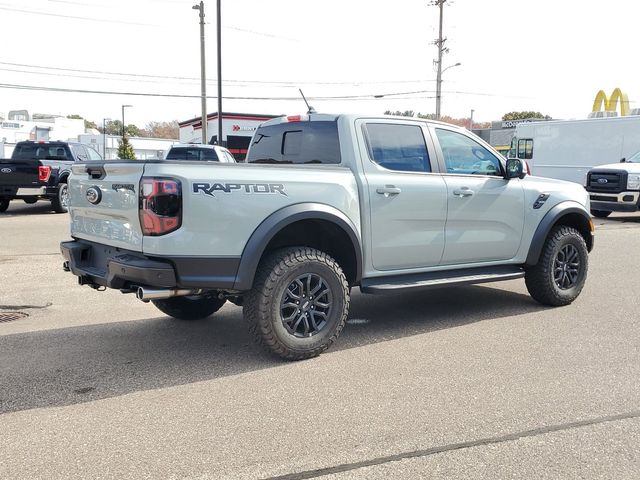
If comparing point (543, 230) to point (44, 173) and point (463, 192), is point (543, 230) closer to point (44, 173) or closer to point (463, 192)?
point (463, 192)

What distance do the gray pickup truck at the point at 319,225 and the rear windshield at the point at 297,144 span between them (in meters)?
0.02

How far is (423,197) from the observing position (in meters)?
5.42

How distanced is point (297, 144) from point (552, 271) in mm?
3059

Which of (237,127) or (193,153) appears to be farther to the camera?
(237,127)

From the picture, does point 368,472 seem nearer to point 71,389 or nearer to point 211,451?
point 211,451

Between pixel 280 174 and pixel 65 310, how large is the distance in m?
3.27

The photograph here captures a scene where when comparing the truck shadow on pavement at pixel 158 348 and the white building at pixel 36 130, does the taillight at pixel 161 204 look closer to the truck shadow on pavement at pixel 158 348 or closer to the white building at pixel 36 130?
the truck shadow on pavement at pixel 158 348

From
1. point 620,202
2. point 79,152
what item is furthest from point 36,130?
point 620,202

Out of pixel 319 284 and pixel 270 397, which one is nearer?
pixel 270 397

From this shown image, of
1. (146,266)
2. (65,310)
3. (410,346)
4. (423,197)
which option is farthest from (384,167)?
(65,310)

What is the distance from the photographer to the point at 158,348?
5117 mm

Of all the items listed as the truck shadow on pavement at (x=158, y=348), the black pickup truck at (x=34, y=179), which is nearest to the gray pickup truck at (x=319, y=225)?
the truck shadow on pavement at (x=158, y=348)

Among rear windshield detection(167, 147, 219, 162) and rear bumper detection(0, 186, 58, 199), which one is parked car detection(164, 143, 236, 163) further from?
rear bumper detection(0, 186, 58, 199)

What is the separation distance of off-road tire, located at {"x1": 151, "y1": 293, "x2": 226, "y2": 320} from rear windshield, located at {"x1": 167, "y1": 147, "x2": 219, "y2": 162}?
1021 cm
